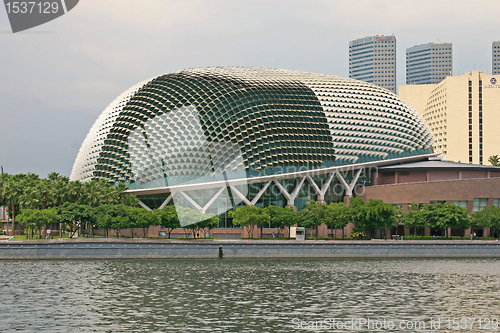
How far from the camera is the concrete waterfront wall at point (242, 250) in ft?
210

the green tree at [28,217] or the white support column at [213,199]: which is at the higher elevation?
the white support column at [213,199]

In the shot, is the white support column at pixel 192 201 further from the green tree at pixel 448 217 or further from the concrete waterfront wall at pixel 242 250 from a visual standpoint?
the green tree at pixel 448 217

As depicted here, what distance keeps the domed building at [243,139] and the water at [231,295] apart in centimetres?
3889

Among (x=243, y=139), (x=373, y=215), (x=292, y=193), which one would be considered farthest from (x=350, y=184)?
(x=373, y=215)

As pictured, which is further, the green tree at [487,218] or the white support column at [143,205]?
the white support column at [143,205]

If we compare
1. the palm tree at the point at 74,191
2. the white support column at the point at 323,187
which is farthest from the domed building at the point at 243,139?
the palm tree at the point at 74,191

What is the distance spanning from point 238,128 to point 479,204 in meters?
41.2

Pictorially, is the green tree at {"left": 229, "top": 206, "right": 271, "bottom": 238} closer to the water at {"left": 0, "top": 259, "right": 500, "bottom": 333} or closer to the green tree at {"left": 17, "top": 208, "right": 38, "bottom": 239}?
the water at {"left": 0, "top": 259, "right": 500, "bottom": 333}

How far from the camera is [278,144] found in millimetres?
103125

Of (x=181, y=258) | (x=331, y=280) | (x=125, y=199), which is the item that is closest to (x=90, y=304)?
(x=331, y=280)

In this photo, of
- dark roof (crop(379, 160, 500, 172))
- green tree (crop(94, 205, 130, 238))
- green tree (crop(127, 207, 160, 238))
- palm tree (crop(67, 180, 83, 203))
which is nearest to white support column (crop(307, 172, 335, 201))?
dark roof (crop(379, 160, 500, 172))

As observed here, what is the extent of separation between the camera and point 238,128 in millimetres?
101125

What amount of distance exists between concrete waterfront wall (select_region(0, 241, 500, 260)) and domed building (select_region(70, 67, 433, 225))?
2876 centimetres

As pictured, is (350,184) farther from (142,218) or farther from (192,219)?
(142,218)
